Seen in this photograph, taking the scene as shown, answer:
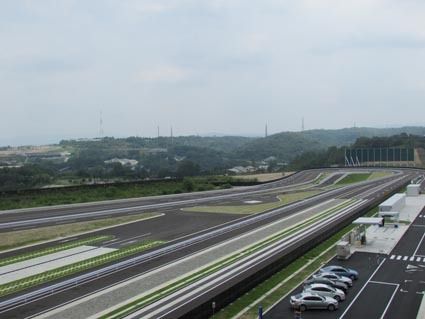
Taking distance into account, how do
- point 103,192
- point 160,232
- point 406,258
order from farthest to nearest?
1. point 103,192
2. point 160,232
3. point 406,258

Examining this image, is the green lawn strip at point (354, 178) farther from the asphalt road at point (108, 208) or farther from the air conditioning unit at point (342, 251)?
the air conditioning unit at point (342, 251)

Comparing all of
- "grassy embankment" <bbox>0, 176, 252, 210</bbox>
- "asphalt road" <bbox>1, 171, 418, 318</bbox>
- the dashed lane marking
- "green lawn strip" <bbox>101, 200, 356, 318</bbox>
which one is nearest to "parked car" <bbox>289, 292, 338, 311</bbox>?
"green lawn strip" <bbox>101, 200, 356, 318</bbox>

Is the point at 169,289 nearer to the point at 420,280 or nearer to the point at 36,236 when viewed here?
the point at 420,280

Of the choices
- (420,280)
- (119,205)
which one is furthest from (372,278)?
(119,205)

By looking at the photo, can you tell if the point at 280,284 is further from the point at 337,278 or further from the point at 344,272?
the point at 344,272

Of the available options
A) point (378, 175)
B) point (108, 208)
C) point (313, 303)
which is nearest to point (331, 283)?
point (313, 303)

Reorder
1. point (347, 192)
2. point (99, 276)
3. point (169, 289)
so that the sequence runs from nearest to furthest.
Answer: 1. point (169, 289)
2. point (99, 276)
3. point (347, 192)
